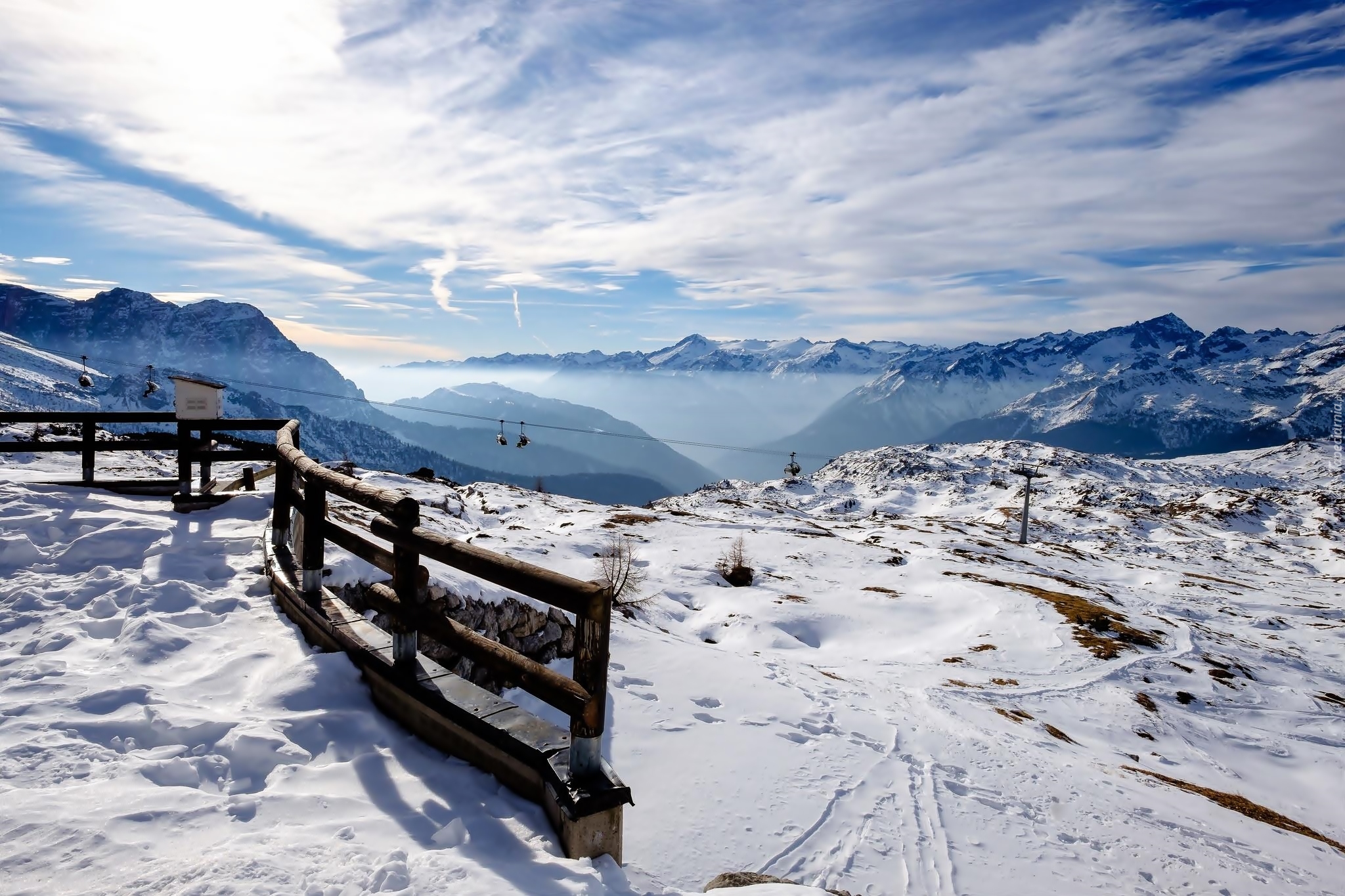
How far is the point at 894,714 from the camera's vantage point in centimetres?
1168

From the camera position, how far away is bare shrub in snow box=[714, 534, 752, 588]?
27406 millimetres

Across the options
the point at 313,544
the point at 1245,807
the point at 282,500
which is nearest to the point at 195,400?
the point at 282,500

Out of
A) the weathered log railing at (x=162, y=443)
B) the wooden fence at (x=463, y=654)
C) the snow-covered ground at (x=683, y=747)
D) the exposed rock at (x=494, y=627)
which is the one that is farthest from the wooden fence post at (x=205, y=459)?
the exposed rock at (x=494, y=627)

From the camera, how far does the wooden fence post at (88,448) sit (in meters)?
11.4

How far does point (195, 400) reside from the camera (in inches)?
442

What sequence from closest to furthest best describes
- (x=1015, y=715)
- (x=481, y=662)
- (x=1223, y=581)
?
(x=481, y=662) < (x=1015, y=715) < (x=1223, y=581)

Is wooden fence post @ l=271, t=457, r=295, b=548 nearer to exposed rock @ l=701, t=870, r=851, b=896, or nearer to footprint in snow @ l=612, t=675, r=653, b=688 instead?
footprint in snow @ l=612, t=675, r=653, b=688

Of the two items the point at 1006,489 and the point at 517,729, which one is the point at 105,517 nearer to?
the point at 517,729

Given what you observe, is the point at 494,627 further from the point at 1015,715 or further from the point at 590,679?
the point at 1015,715

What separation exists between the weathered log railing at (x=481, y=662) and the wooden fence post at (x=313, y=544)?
0.04ft

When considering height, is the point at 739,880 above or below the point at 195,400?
below

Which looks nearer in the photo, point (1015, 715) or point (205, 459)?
point (205, 459)

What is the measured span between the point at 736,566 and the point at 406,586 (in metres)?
25.0

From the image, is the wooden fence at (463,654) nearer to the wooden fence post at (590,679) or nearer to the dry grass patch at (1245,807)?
the wooden fence post at (590,679)
